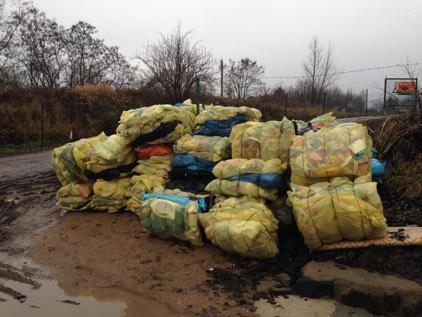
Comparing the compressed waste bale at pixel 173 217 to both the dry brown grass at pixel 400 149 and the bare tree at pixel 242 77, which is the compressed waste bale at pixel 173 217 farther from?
the bare tree at pixel 242 77

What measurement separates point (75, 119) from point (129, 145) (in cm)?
1127

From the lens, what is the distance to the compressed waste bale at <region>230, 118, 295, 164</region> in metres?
5.41

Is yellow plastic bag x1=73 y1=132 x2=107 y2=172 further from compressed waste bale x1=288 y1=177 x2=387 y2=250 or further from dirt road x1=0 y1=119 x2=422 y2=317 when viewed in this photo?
compressed waste bale x1=288 y1=177 x2=387 y2=250

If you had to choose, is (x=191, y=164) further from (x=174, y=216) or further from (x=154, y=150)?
(x=174, y=216)

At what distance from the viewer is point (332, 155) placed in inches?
187

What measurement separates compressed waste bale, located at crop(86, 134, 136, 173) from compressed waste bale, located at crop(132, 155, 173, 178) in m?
0.20

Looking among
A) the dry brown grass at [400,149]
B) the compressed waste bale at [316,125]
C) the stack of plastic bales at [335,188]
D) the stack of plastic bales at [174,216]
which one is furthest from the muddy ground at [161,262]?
the compressed waste bale at [316,125]

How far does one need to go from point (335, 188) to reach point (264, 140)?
130cm

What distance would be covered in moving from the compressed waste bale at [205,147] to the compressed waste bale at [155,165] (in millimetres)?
250

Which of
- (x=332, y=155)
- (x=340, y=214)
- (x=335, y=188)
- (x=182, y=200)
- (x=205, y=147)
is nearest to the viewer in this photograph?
(x=340, y=214)

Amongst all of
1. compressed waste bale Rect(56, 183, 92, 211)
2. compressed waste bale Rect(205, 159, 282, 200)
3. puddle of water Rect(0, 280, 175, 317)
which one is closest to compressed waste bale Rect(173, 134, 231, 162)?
compressed waste bale Rect(205, 159, 282, 200)

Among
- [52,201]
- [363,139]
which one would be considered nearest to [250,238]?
A: [363,139]

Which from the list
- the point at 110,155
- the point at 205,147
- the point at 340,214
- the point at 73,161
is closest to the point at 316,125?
the point at 205,147

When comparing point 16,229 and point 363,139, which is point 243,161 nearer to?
point 363,139
